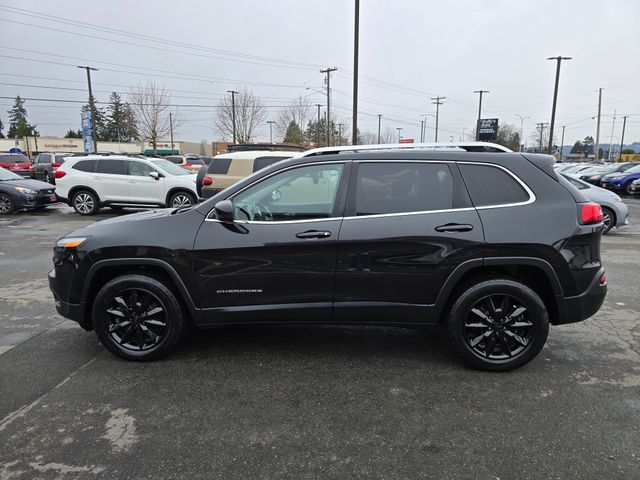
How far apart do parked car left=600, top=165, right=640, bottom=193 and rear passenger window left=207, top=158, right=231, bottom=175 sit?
17911 mm

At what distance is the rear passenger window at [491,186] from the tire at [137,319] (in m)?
2.54

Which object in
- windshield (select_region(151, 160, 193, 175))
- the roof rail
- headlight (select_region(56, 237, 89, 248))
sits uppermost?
the roof rail

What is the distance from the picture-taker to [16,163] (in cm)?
2472

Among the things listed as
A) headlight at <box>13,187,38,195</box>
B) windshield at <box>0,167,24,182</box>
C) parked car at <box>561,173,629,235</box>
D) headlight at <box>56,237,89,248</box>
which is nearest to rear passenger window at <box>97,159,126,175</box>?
headlight at <box>13,187,38,195</box>

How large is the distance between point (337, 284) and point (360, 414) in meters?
0.97

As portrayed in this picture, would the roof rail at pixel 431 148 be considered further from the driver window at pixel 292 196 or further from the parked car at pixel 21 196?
the parked car at pixel 21 196

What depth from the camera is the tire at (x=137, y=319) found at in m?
3.66

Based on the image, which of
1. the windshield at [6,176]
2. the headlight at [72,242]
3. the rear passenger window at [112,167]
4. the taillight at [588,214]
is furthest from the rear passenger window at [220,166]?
the taillight at [588,214]

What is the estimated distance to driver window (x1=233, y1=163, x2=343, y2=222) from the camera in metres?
3.63

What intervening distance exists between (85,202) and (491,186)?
42.7 feet

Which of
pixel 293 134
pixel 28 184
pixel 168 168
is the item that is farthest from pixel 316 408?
pixel 293 134

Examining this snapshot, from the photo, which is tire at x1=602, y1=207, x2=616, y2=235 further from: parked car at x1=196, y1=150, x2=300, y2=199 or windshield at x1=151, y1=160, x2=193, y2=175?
windshield at x1=151, y1=160, x2=193, y2=175

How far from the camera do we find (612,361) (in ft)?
12.5

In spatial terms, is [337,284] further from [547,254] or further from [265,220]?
[547,254]
